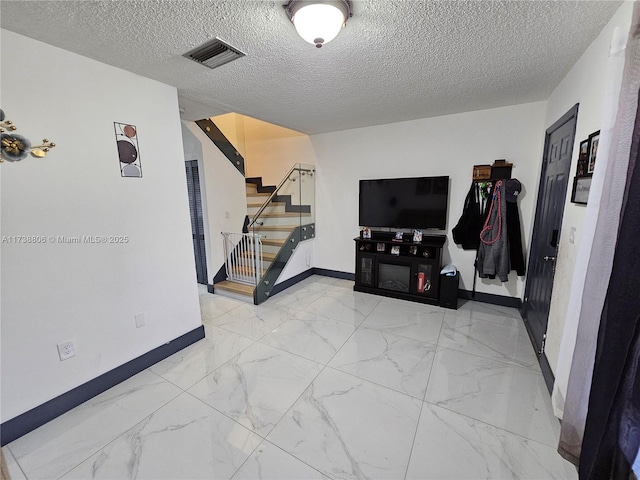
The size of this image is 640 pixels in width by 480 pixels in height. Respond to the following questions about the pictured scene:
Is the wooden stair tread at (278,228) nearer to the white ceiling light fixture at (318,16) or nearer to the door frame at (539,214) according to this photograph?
the white ceiling light fixture at (318,16)

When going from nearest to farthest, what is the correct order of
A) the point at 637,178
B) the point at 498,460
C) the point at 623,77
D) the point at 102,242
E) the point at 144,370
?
the point at 637,178 → the point at 623,77 → the point at 498,460 → the point at 102,242 → the point at 144,370

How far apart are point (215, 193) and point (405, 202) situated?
2.74 meters

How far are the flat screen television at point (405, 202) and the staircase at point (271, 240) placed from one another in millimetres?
1011

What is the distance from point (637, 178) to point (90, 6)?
2.39 meters

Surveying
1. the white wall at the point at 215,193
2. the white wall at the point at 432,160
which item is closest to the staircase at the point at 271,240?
the white wall at the point at 215,193

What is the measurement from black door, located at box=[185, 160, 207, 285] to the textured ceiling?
1339 millimetres

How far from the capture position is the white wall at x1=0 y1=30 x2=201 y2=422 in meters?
1.53

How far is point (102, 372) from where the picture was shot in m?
1.94

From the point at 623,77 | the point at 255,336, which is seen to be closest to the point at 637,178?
the point at 623,77

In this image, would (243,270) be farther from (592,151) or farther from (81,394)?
(592,151)

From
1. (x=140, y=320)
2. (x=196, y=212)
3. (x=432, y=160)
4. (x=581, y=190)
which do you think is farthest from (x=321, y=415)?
(x=196, y=212)

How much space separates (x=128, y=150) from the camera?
1.96 m

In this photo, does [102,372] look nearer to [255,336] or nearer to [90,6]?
[255,336]

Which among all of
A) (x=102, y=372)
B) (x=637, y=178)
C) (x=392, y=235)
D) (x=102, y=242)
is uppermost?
(x=637, y=178)
